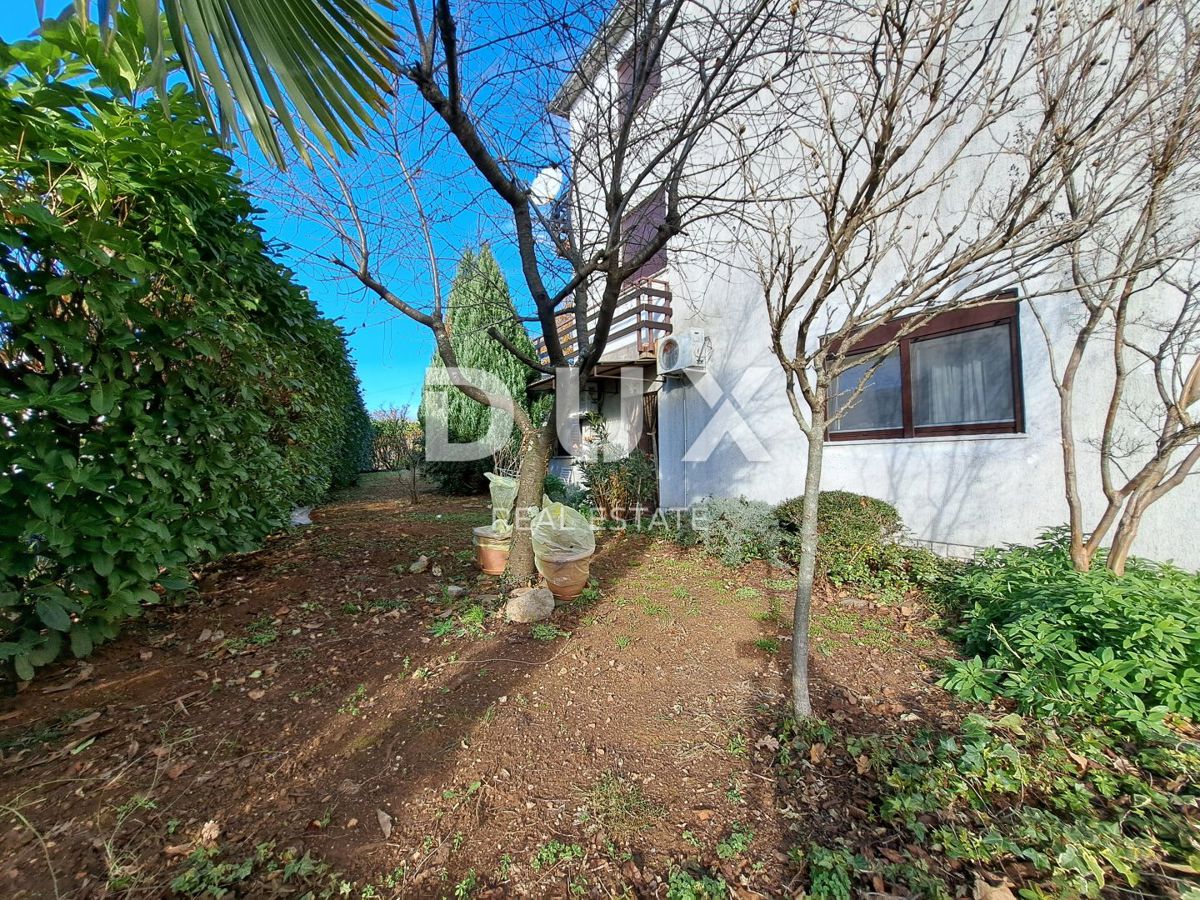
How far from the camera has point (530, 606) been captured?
11.5 feet

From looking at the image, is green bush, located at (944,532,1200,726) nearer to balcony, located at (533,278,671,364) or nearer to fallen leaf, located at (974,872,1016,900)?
fallen leaf, located at (974,872,1016,900)

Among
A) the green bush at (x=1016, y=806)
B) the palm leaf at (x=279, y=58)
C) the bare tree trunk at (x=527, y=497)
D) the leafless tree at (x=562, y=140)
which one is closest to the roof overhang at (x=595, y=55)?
the leafless tree at (x=562, y=140)

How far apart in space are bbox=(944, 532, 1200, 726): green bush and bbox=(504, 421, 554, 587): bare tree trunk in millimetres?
3088

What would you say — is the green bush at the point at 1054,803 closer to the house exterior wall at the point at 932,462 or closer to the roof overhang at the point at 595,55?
the house exterior wall at the point at 932,462

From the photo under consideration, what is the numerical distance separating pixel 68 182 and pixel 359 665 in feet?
8.84

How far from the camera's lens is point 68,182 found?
1.88 metres

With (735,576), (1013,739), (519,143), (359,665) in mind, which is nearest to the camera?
(1013,739)

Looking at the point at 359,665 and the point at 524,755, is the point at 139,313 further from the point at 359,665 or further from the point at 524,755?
the point at 524,755

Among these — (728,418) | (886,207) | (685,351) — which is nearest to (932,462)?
(728,418)

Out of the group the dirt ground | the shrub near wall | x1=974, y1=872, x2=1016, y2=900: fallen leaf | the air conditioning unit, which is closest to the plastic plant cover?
the dirt ground

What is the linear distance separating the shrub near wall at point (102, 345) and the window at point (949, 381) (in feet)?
14.7

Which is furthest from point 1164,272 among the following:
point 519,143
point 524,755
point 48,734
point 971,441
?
point 48,734

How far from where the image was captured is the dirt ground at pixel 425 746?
1.58 metres

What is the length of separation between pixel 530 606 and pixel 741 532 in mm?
2711
